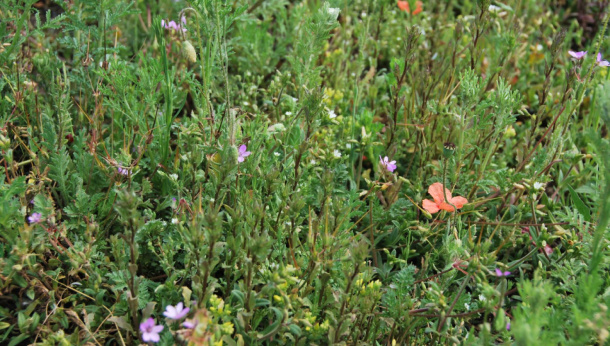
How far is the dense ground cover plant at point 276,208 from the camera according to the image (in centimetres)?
180

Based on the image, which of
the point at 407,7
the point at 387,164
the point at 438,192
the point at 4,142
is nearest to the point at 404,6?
the point at 407,7

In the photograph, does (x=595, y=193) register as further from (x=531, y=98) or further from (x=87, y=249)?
(x=87, y=249)

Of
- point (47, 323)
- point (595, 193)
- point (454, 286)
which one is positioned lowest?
point (454, 286)

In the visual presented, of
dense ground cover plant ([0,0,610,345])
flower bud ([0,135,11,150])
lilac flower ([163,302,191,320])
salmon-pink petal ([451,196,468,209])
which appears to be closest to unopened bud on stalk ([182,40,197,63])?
dense ground cover plant ([0,0,610,345])

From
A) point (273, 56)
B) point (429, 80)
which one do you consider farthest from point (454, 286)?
point (273, 56)

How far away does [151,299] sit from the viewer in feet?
6.66

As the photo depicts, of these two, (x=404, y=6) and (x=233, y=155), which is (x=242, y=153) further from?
(x=404, y=6)

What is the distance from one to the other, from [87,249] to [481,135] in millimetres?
1804

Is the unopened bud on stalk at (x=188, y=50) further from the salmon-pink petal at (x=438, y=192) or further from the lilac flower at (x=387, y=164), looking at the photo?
the salmon-pink petal at (x=438, y=192)

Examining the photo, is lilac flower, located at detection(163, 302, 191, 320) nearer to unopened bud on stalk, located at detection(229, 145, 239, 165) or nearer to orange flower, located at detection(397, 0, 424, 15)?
unopened bud on stalk, located at detection(229, 145, 239, 165)

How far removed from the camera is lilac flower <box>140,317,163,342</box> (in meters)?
1.67

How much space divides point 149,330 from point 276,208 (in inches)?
29.4

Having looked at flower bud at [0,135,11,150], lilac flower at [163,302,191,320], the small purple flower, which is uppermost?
flower bud at [0,135,11,150]

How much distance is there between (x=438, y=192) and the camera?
2.36m
